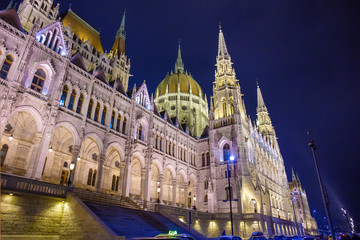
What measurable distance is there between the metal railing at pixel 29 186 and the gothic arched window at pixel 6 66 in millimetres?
9995

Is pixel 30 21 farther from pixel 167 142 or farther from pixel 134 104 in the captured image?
pixel 167 142

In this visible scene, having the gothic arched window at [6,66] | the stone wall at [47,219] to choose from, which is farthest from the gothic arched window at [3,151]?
the stone wall at [47,219]

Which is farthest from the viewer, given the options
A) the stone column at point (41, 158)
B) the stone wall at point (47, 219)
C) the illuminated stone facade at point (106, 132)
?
the illuminated stone facade at point (106, 132)

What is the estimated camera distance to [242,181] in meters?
39.2

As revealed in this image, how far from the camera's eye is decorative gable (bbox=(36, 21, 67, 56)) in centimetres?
2500

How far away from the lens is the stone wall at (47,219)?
15602 millimetres

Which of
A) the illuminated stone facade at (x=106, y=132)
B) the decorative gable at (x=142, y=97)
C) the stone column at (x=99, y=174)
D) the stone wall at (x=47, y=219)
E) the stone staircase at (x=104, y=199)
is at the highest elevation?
the decorative gable at (x=142, y=97)

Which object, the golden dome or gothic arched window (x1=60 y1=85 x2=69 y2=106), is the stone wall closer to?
gothic arched window (x1=60 y1=85 x2=69 y2=106)

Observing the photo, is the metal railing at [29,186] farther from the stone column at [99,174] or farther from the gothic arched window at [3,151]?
the gothic arched window at [3,151]

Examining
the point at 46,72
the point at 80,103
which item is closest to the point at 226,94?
the point at 80,103

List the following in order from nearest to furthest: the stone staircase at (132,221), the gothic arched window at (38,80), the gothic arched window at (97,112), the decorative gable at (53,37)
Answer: the stone staircase at (132,221)
the gothic arched window at (38,80)
the decorative gable at (53,37)
the gothic arched window at (97,112)

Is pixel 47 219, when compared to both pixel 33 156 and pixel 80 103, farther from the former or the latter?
pixel 80 103

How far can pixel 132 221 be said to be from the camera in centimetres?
2069

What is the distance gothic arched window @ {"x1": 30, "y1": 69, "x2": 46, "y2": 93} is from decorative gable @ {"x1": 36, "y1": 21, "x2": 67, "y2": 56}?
10.1 feet
